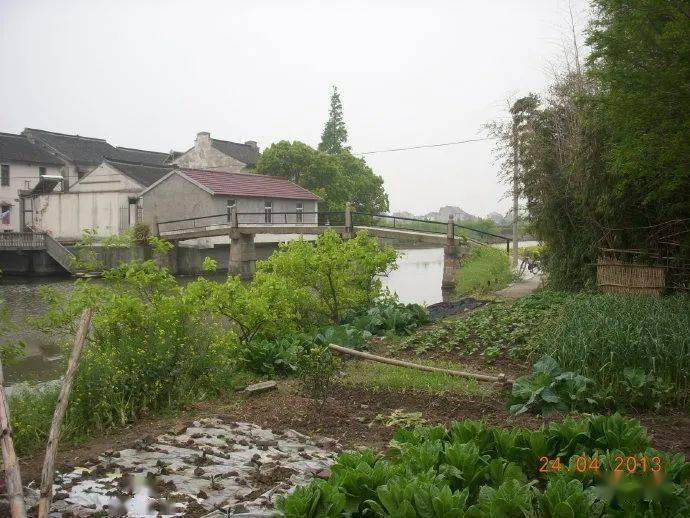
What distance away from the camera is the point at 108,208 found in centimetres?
3906

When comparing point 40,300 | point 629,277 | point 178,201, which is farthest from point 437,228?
point 629,277

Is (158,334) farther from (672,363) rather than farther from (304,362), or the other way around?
(672,363)

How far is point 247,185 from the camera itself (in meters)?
37.2

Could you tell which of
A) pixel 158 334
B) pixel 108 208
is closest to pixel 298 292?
pixel 158 334

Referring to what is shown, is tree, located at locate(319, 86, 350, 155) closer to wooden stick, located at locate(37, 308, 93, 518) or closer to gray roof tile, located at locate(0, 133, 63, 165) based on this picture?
gray roof tile, located at locate(0, 133, 63, 165)

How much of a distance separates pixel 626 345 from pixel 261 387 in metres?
3.91

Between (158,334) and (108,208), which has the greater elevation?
(108,208)

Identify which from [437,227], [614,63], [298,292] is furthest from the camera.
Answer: [437,227]

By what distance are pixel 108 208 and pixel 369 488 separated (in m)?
38.6

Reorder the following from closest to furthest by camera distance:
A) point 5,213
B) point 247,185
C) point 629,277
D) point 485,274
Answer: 1. point 629,277
2. point 485,274
3. point 247,185
4. point 5,213

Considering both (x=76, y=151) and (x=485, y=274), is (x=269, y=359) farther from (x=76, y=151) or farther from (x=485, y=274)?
(x=76, y=151)

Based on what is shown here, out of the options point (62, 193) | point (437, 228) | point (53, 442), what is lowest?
point (53, 442)

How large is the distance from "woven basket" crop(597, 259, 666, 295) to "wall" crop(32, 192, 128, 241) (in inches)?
1267

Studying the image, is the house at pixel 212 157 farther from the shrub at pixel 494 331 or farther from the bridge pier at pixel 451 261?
the shrub at pixel 494 331
